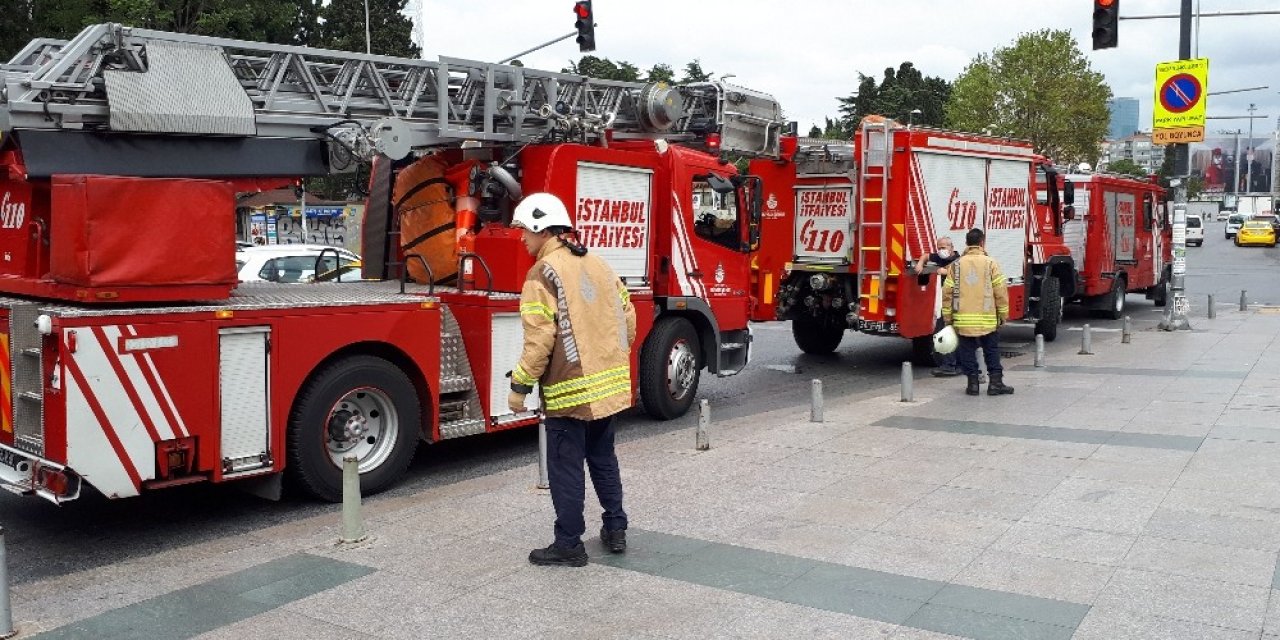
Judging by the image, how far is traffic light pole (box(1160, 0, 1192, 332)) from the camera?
17.1 metres

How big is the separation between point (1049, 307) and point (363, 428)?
12.5 meters

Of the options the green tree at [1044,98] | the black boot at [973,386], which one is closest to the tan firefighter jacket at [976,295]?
the black boot at [973,386]

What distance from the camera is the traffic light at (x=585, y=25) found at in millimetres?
19781

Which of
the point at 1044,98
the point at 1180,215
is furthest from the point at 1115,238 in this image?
the point at 1044,98

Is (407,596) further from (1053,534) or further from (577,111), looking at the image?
(577,111)

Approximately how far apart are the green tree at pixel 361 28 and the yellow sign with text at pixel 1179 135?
38181 mm

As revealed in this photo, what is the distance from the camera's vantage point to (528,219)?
18.3 ft

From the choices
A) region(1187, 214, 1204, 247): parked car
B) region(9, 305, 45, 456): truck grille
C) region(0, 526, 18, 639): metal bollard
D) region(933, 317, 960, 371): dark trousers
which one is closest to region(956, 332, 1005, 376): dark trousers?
region(933, 317, 960, 371): dark trousers

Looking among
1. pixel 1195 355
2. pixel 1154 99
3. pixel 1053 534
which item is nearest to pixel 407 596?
pixel 1053 534

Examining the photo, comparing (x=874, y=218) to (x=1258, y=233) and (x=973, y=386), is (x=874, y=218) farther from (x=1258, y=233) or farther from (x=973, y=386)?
(x=1258, y=233)

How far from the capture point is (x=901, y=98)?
73.9 m

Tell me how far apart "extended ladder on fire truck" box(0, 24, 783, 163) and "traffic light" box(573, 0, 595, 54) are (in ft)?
31.3

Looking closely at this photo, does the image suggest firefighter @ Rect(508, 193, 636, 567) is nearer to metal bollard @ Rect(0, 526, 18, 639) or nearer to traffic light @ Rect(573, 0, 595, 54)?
metal bollard @ Rect(0, 526, 18, 639)

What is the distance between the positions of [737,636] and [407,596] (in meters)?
1.67
